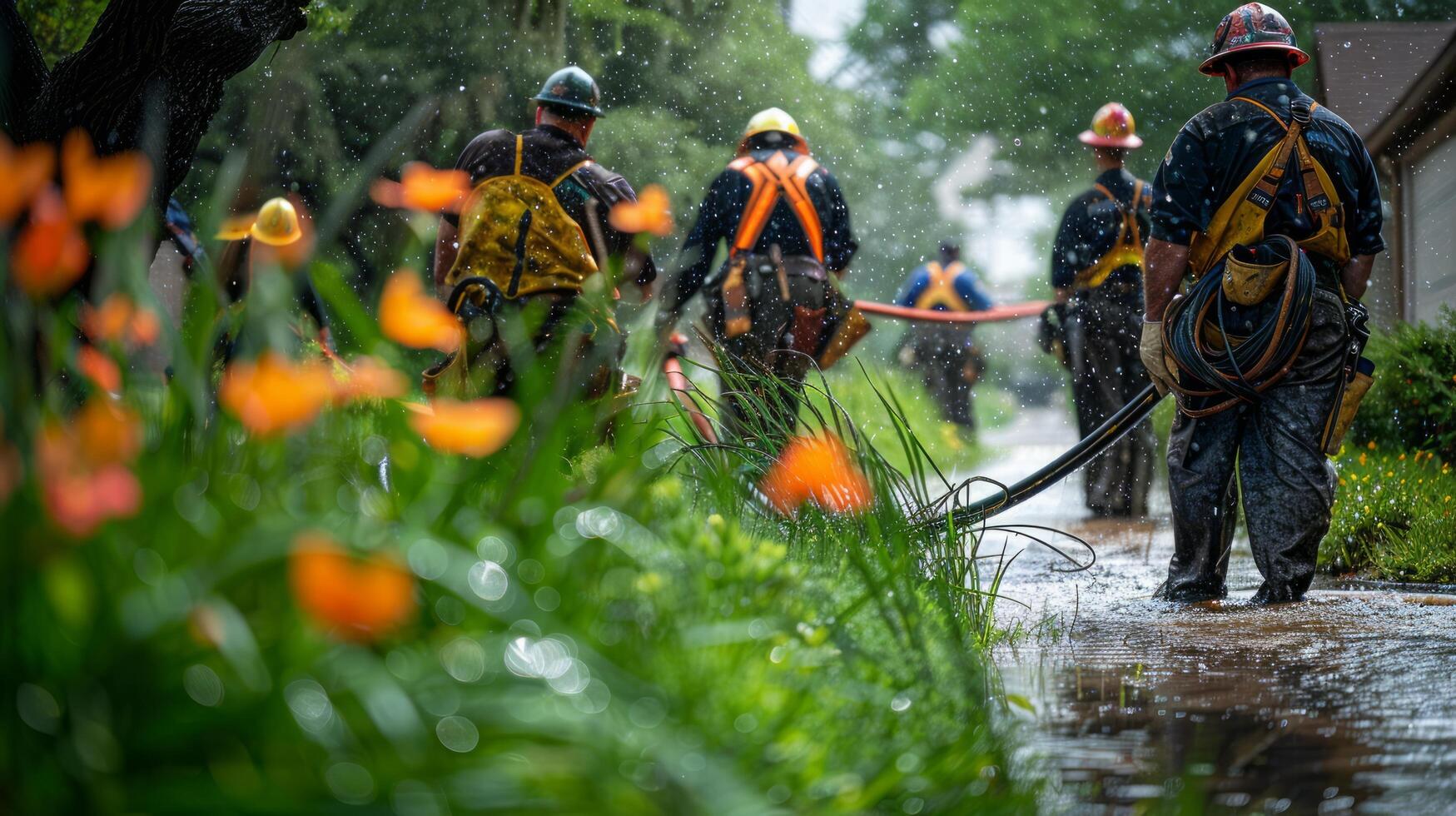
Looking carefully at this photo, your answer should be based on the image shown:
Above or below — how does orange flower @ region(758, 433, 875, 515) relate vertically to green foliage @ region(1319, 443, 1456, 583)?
above

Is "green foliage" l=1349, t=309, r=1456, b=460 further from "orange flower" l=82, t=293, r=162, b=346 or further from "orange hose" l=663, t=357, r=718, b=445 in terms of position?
"orange flower" l=82, t=293, r=162, b=346

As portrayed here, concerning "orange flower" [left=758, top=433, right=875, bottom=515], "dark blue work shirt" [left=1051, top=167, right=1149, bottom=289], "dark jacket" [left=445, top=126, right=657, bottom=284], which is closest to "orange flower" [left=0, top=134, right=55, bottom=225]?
"orange flower" [left=758, top=433, right=875, bottom=515]

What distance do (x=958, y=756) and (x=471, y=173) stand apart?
14.7 feet

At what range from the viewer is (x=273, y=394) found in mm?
1416

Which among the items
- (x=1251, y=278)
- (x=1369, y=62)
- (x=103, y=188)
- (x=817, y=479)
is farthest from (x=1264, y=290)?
(x=1369, y=62)

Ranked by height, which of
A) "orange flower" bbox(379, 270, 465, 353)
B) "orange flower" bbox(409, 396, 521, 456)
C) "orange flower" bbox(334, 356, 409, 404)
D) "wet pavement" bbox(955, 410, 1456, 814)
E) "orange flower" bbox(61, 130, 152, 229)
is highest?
"orange flower" bbox(61, 130, 152, 229)

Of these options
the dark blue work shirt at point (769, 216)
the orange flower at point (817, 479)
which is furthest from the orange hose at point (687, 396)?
the dark blue work shirt at point (769, 216)

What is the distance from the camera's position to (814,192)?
7.80m

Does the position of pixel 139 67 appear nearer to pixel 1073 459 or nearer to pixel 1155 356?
pixel 1073 459

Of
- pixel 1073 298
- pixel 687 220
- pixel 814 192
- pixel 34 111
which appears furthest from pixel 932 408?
pixel 34 111

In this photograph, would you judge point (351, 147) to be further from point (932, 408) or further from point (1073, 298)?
point (1073, 298)

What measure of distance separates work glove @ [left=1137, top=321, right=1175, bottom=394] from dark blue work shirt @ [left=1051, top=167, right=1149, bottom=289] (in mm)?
3823

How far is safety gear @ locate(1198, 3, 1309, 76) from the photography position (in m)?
5.18

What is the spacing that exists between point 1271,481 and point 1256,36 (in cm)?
157
